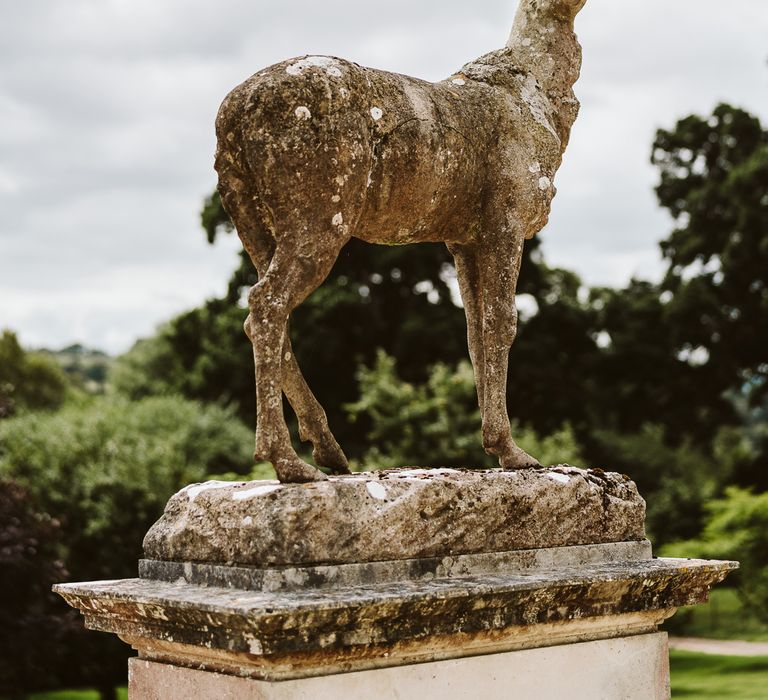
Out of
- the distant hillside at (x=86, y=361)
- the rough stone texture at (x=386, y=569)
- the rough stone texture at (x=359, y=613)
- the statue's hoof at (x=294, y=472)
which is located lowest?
the rough stone texture at (x=359, y=613)

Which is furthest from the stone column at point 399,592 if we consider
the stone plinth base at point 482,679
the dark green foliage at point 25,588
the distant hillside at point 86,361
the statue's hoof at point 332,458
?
the distant hillside at point 86,361

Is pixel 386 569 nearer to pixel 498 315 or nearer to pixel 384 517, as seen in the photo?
pixel 384 517

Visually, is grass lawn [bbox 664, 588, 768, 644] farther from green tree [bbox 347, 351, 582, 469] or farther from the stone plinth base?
the stone plinth base

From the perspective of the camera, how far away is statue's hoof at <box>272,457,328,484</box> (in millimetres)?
4031

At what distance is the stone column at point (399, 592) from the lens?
3734mm

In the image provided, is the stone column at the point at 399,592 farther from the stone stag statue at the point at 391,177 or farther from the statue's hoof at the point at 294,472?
the stone stag statue at the point at 391,177

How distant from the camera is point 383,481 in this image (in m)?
4.09

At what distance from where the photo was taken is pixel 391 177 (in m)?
4.34

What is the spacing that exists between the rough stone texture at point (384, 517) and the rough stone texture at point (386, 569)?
0.09 feet

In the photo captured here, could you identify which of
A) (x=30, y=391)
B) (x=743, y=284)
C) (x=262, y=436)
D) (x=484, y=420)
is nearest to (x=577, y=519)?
(x=484, y=420)

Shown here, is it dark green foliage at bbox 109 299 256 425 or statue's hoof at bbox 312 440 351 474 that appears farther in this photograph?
dark green foliage at bbox 109 299 256 425

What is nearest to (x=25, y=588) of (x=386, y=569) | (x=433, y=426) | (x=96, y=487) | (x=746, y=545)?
(x=96, y=487)

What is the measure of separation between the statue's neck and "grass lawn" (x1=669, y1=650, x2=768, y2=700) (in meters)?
12.3

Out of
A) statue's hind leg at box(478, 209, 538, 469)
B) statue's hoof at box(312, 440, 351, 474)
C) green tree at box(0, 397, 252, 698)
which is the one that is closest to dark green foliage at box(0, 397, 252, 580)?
green tree at box(0, 397, 252, 698)
